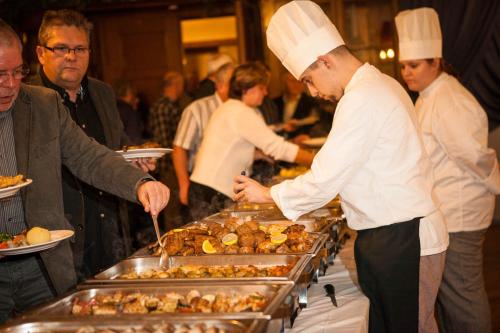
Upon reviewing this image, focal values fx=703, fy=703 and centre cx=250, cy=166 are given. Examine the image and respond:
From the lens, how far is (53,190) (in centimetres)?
195

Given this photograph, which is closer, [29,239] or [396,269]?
[29,239]

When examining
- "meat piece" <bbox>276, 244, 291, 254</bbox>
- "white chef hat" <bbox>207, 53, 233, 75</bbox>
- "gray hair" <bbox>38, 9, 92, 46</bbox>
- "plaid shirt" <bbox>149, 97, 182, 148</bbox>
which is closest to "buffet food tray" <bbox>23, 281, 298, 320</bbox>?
"meat piece" <bbox>276, 244, 291, 254</bbox>

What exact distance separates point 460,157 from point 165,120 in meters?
3.18

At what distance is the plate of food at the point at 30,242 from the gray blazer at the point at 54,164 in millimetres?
212

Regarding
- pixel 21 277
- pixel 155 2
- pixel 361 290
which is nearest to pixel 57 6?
pixel 155 2

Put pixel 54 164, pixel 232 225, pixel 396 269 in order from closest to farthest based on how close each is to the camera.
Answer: pixel 396 269 < pixel 54 164 < pixel 232 225

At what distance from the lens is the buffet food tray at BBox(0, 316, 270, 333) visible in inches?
51.8

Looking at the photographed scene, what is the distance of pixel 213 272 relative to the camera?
1756mm

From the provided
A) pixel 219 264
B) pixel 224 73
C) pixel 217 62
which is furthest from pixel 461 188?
pixel 217 62

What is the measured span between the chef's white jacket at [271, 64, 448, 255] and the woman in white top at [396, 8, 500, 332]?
84 cm

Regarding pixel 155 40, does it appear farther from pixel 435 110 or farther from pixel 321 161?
pixel 321 161

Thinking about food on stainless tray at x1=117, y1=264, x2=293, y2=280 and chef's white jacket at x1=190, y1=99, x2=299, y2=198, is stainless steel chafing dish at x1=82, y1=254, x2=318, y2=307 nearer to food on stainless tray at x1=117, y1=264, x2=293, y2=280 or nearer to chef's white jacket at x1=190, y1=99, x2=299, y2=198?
food on stainless tray at x1=117, y1=264, x2=293, y2=280

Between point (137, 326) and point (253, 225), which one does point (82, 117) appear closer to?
point (253, 225)

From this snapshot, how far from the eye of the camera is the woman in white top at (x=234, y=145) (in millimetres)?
3479
